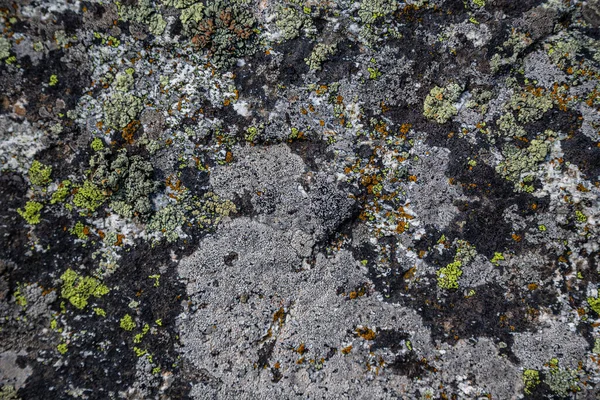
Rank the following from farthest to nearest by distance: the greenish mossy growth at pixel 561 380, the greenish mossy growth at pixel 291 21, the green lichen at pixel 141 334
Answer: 1. the greenish mossy growth at pixel 291 21
2. the green lichen at pixel 141 334
3. the greenish mossy growth at pixel 561 380

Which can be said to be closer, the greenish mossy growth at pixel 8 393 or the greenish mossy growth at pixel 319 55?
the greenish mossy growth at pixel 8 393

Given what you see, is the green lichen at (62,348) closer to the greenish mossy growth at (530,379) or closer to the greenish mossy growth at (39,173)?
the greenish mossy growth at (39,173)

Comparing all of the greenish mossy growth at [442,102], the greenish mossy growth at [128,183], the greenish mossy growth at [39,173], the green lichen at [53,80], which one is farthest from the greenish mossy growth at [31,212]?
the greenish mossy growth at [442,102]

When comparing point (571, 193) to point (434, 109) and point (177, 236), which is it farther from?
point (177, 236)

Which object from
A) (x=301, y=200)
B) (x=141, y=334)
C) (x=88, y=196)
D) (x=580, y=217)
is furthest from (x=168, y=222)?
(x=580, y=217)

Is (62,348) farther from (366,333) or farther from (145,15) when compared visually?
(145,15)

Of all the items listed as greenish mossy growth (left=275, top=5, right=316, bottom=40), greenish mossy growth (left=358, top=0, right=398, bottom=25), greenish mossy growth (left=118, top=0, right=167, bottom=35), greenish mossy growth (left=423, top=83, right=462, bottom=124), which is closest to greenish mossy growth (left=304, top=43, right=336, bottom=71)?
greenish mossy growth (left=275, top=5, right=316, bottom=40)
